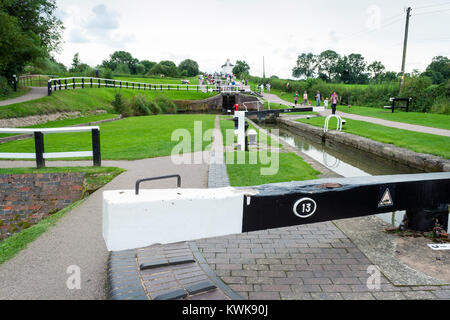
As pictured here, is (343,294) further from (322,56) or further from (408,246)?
(322,56)

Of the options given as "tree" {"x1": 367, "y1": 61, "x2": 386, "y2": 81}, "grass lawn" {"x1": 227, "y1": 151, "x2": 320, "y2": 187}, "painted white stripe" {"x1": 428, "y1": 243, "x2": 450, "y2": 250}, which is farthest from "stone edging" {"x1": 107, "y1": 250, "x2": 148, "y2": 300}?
"tree" {"x1": 367, "y1": 61, "x2": 386, "y2": 81}

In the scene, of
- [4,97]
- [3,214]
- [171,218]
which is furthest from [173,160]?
[4,97]

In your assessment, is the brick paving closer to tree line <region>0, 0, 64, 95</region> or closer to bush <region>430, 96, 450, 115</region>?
tree line <region>0, 0, 64, 95</region>

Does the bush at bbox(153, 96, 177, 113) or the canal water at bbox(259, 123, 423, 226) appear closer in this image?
the canal water at bbox(259, 123, 423, 226)

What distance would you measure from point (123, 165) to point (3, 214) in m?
2.84

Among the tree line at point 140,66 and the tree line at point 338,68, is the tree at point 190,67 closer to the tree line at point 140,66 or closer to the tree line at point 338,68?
the tree line at point 140,66

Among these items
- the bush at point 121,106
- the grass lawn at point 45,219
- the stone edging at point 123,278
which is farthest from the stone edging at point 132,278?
the bush at point 121,106

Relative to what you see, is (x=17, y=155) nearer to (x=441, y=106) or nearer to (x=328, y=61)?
(x=441, y=106)

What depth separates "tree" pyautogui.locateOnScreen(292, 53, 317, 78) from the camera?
11651cm

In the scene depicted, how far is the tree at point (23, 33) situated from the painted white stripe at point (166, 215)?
16.9 meters

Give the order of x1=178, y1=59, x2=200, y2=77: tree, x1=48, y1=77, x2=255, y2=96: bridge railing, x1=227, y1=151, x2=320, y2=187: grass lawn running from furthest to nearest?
x1=178, y1=59, x2=200, y2=77: tree
x1=48, y1=77, x2=255, y2=96: bridge railing
x1=227, y1=151, x2=320, y2=187: grass lawn

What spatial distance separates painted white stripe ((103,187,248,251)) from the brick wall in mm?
5184

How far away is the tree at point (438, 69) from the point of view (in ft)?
188

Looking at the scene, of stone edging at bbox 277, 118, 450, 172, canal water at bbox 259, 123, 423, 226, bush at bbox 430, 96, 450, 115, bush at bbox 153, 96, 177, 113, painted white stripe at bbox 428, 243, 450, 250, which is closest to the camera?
painted white stripe at bbox 428, 243, 450, 250
